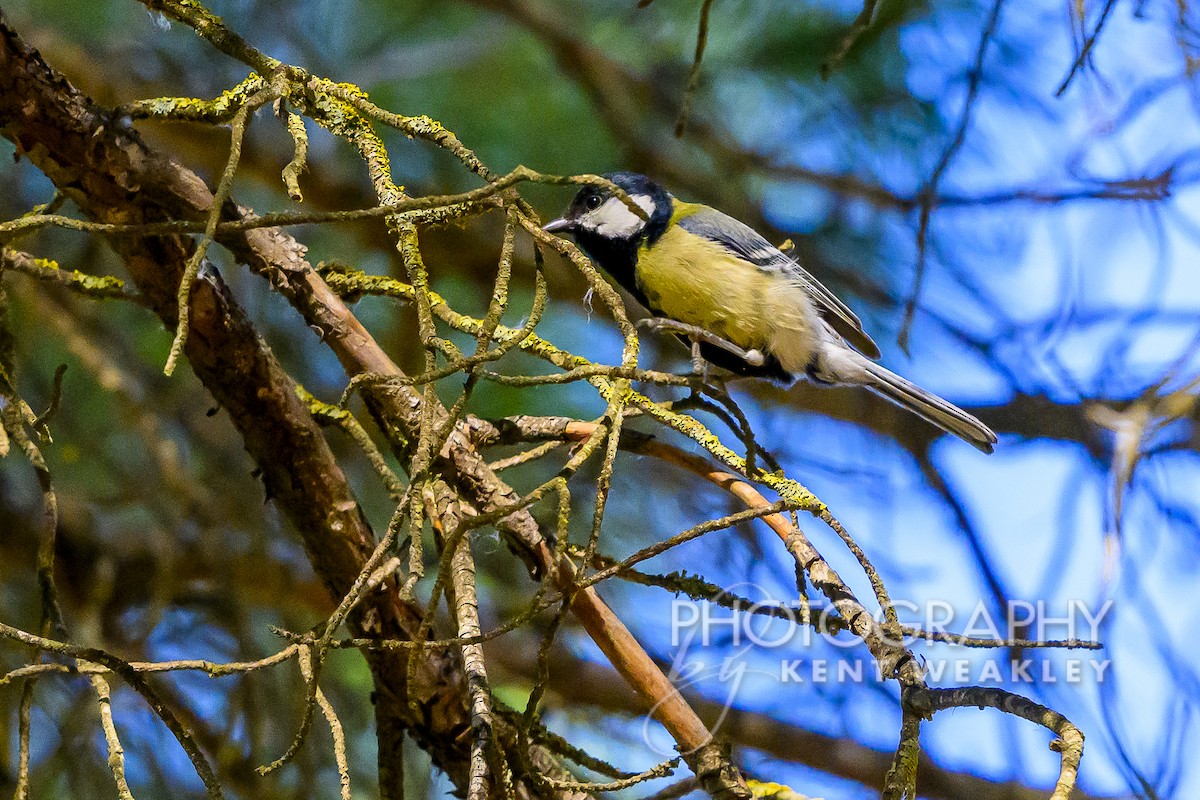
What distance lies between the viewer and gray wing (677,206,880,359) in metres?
2.19

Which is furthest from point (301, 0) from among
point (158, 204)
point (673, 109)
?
point (158, 204)

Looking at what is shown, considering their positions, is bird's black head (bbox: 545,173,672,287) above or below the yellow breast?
above

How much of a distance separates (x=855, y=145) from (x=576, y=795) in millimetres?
1984

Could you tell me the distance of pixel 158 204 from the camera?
1402mm

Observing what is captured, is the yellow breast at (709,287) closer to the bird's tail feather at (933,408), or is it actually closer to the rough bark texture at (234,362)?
the bird's tail feather at (933,408)

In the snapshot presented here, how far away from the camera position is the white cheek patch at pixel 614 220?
88.9 inches

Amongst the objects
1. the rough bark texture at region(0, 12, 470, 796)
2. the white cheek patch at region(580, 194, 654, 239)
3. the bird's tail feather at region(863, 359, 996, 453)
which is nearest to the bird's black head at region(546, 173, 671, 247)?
the white cheek patch at region(580, 194, 654, 239)

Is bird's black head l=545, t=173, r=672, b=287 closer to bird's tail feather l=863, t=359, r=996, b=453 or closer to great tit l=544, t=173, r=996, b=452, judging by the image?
great tit l=544, t=173, r=996, b=452

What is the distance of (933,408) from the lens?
206 centimetres

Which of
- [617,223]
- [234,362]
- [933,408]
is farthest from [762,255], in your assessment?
[234,362]

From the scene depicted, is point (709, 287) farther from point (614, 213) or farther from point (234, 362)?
point (234, 362)

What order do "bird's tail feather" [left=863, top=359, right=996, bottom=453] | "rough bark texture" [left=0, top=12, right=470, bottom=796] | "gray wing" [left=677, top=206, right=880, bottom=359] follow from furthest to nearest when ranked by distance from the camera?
"gray wing" [left=677, top=206, right=880, bottom=359], "bird's tail feather" [left=863, top=359, right=996, bottom=453], "rough bark texture" [left=0, top=12, right=470, bottom=796]

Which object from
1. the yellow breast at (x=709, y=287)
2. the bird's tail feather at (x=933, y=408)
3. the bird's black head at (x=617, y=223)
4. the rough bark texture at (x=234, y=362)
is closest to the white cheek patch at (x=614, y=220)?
the bird's black head at (x=617, y=223)

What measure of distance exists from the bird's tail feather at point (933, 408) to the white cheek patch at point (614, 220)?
22.5 inches
